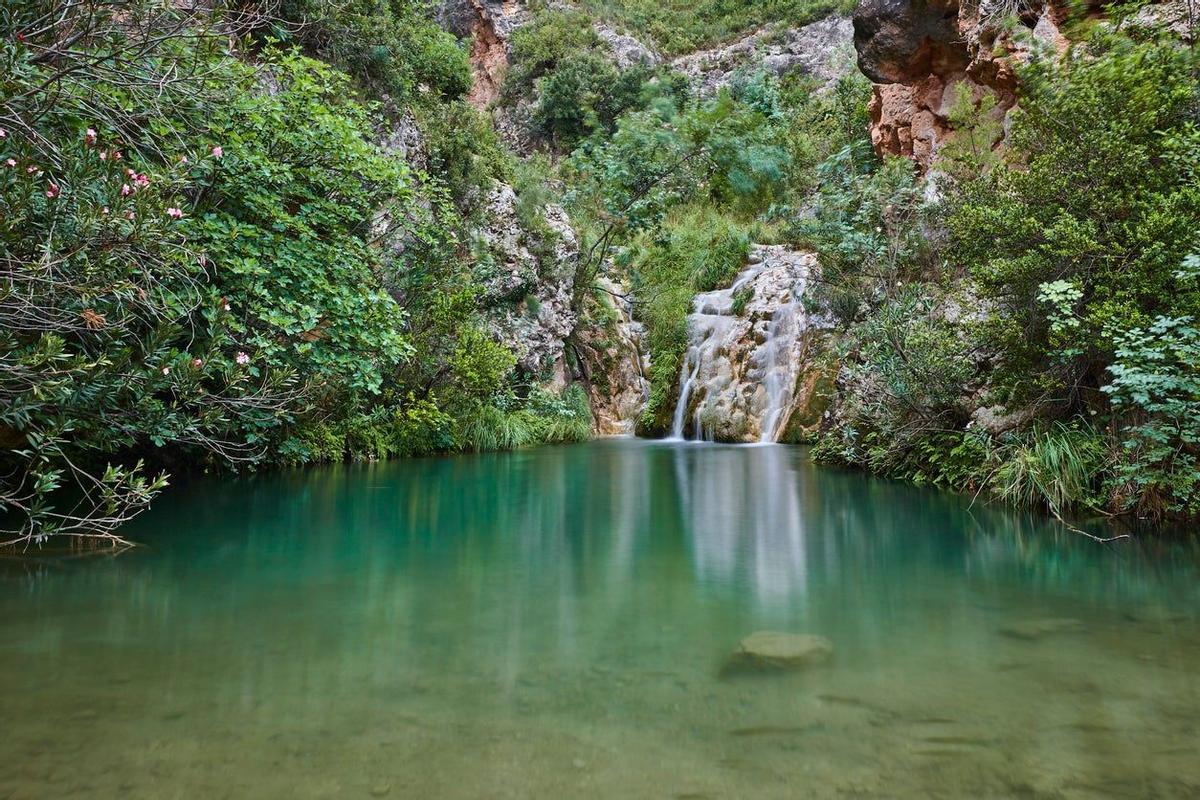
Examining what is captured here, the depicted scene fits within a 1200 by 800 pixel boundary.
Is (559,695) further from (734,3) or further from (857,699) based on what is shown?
(734,3)

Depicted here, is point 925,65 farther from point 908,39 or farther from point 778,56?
point 778,56

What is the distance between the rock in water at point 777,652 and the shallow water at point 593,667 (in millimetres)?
74

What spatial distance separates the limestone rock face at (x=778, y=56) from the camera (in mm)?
27578

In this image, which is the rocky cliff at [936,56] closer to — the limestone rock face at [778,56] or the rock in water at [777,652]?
the rock in water at [777,652]

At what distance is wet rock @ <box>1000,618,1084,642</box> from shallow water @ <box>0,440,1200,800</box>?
0.02m

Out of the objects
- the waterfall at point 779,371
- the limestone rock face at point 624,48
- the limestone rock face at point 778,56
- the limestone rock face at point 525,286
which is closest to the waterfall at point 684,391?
the waterfall at point 779,371

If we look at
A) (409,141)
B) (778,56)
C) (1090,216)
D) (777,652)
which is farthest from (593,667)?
(778,56)

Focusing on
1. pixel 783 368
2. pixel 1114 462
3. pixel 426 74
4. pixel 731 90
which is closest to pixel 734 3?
pixel 731 90

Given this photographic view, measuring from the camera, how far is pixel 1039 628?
139 inches

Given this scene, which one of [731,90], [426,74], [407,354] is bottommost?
[407,354]

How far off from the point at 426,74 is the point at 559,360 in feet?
23.9

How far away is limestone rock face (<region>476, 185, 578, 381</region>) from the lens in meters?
15.7

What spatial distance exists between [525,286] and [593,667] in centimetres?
1393

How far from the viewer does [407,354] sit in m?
10.3
